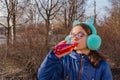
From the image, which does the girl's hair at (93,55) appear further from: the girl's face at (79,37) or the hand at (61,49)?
the hand at (61,49)

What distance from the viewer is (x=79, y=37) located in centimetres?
206

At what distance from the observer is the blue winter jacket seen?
1.99 m

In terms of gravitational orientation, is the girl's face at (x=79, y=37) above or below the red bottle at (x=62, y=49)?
above

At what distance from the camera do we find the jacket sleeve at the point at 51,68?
1.90 m

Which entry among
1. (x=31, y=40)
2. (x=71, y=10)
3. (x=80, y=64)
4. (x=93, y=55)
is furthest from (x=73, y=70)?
(x=71, y=10)

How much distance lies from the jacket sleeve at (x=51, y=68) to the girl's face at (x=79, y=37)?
0.18 m

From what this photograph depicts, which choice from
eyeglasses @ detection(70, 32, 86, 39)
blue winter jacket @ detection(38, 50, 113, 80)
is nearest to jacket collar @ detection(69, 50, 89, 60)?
blue winter jacket @ detection(38, 50, 113, 80)

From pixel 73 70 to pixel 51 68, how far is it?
0.55 feet

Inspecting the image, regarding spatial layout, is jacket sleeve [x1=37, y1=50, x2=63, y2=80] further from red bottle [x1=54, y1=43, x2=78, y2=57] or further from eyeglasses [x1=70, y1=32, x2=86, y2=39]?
eyeglasses [x1=70, y1=32, x2=86, y2=39]

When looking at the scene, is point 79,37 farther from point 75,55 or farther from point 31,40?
point 31,40

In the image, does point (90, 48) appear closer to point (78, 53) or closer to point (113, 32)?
Answer: point (78, 53)

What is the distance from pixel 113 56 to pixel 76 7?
7548mm

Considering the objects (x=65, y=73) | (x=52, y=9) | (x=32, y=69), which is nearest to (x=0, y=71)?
(x=32, y=69)

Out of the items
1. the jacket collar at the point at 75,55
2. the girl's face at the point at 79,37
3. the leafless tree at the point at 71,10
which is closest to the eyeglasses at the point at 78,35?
the girl's face at the point at 79,37
